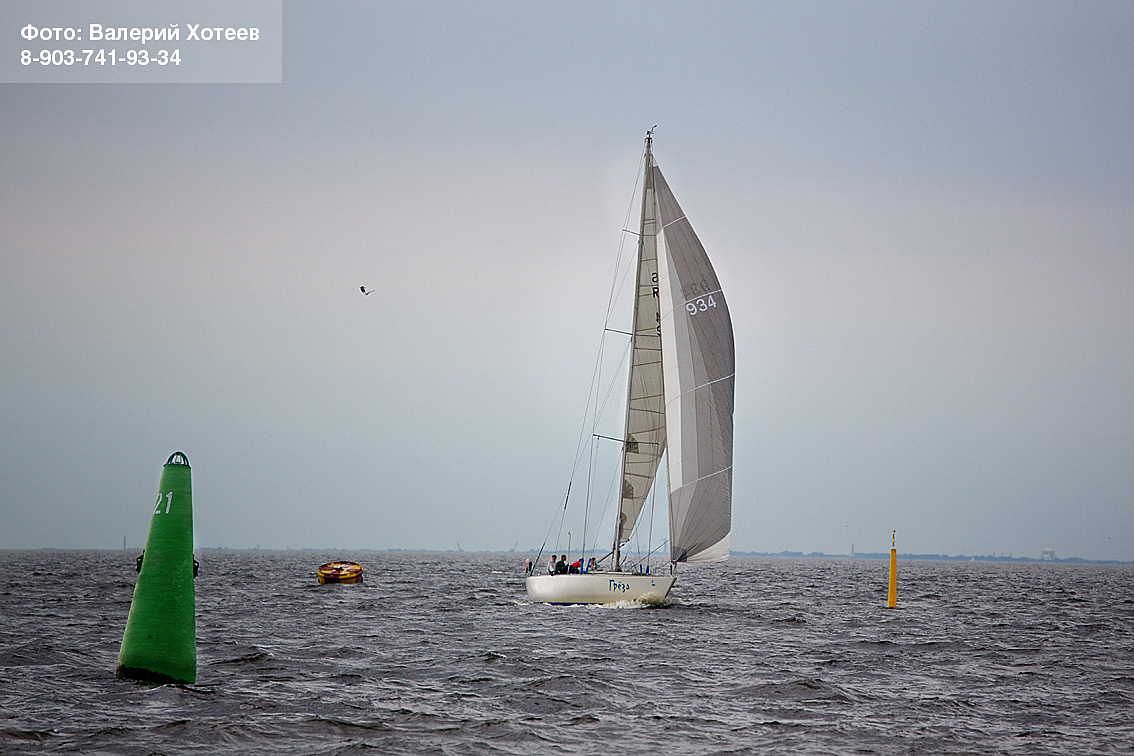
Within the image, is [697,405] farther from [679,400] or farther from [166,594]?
[166,594]

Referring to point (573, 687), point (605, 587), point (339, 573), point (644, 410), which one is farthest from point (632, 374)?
point (339, 573)

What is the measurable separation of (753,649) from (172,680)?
14072mm

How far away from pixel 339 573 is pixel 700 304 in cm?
3548

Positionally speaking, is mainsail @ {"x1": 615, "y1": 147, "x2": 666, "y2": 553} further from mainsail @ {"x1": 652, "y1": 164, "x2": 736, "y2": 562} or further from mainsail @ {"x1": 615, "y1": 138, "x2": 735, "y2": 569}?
mainsail @ {"x1": 652, "y1": 164, "x2": 736, "y2": 562}

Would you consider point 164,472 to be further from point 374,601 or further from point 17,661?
point 374,601

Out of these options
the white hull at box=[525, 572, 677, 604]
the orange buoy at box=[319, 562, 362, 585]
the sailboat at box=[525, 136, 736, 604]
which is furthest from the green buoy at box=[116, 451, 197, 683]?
the orange buoy at box=[319, 562, 362, 585]

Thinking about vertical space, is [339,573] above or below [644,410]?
below

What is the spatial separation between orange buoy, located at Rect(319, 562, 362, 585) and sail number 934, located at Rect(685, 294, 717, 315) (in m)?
34.5

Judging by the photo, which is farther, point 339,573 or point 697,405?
point 339,573

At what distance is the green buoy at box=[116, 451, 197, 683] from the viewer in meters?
15.4

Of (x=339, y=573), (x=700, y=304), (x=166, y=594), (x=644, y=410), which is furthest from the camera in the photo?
(x=339, y=573)

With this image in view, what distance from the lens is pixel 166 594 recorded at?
50.6 ft

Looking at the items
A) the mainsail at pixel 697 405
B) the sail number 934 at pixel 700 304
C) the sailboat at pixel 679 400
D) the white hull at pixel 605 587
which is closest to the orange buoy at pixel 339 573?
the sailboat at pixel 679 400

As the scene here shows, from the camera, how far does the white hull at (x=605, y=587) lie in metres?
33.8
